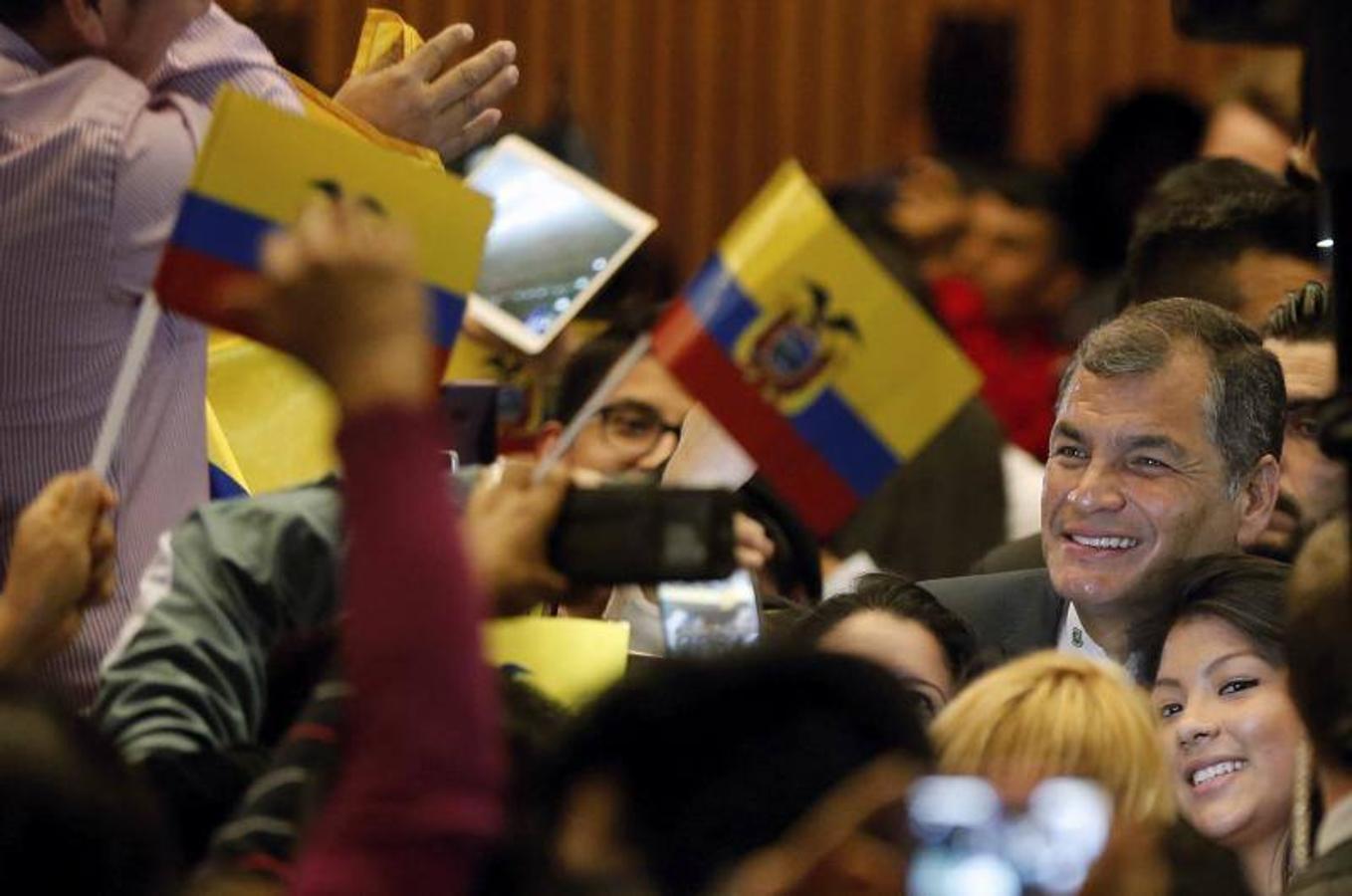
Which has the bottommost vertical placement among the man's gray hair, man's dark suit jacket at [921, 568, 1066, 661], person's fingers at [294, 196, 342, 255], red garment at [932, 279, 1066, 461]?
red garment at [932, 279, 1066, 461]

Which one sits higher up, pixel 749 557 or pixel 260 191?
pixel 260 191

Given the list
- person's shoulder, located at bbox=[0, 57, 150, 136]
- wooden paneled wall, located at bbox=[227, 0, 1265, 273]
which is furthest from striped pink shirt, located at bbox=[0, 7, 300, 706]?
wooden paneled wall, located at bbox=[227, 0, 1265, 273]

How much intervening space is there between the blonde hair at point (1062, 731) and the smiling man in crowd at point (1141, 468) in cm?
105

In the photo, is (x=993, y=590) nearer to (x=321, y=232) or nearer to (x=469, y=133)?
(x=469, y=133)

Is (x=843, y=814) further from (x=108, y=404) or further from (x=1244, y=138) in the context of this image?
(x=1244, y=138)

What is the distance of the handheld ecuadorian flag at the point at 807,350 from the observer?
3008mm

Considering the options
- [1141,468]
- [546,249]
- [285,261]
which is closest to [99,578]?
[285,261]

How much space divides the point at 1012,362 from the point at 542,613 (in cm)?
344

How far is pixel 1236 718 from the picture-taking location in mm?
3486

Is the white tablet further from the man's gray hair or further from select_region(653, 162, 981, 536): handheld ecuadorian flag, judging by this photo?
select_region(653, 162, 981, 536): handheld ecuadorian flag

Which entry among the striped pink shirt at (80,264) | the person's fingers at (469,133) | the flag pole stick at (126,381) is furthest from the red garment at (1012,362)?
the flag pole stick at (126,381)

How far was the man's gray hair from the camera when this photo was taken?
13.3 feet

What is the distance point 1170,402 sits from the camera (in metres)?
4.04

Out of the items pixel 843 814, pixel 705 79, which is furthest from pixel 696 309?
pixel 705 79
